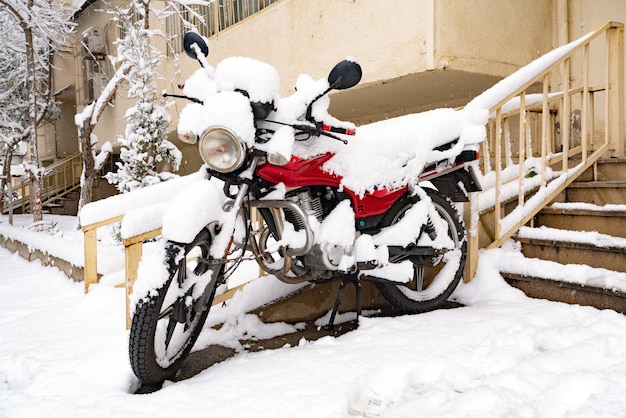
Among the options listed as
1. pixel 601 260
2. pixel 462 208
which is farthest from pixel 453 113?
pixel 601 260

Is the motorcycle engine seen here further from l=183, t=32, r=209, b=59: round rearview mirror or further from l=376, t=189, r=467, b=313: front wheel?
l=183, t=32, r=209, b=59: round rearview mirror

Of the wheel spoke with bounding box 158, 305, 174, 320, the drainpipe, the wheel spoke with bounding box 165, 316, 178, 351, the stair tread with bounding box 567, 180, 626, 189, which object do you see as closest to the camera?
the wheel spoke with bounding box 158, 305, 174, 320

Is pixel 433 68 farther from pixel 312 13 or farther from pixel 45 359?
pixel 45 359

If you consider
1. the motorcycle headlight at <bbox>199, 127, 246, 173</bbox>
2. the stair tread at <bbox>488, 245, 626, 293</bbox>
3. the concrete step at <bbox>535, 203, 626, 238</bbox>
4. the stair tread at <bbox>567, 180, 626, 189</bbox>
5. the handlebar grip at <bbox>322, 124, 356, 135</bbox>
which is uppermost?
the handlebar grip at <bbox>322, 124, 356, 135</bbox>

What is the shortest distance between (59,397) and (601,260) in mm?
3265

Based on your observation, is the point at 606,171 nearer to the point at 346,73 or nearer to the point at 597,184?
the point at 597,184

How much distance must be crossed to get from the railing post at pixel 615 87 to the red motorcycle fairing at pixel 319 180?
245cm

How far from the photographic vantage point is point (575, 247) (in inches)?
131

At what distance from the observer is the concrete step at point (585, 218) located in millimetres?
3463

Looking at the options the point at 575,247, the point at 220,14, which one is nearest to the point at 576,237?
the point at 575,247

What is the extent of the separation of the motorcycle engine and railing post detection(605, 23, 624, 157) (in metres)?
2.88

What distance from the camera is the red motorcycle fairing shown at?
8.03ft

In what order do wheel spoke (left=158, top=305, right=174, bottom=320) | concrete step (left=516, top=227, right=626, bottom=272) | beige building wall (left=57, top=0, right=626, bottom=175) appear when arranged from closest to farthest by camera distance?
wheel spoke (left=158, top=305, right=174, bottom=320)
concrete step (left=516, top=227, right=626, bottom=272)
beige building wall (left=57, top=0, right=626, bottom=175)

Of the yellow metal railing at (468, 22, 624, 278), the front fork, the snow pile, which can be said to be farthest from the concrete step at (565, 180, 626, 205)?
the front fork
